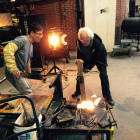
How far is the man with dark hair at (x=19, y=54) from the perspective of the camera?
9.28 ft

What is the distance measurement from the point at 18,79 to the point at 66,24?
16.3 feet

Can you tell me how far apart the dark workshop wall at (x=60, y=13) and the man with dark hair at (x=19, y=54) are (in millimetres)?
4469

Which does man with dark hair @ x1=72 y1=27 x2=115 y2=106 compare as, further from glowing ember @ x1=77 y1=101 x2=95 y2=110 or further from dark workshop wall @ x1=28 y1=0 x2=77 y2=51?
dark workshop wall @ x1=28 y1=0 x2=77 y2=51

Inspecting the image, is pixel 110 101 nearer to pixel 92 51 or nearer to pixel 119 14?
pixel 92 51

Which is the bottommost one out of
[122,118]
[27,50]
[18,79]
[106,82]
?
[122,118]

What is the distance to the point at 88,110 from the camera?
97.4 inches

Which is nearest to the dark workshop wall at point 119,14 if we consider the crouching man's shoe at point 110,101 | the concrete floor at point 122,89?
the concrete floor at point 122,89

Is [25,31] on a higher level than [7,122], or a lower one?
higher

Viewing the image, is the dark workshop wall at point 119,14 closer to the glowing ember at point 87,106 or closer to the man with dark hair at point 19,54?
the man with dark hair at point 19,54

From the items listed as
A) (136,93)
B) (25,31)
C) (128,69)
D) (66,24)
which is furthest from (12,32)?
(136,93)

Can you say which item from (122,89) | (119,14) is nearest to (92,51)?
(122,89)

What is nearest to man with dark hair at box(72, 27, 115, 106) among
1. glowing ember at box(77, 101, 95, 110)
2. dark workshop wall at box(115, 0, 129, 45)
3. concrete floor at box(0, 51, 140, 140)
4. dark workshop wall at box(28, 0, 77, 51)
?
concrete floor at box(0, 51, 140, 140)

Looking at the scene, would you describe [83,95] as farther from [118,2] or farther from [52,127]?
[118,2]

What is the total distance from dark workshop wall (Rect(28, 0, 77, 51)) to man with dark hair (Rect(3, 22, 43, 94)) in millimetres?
4469
